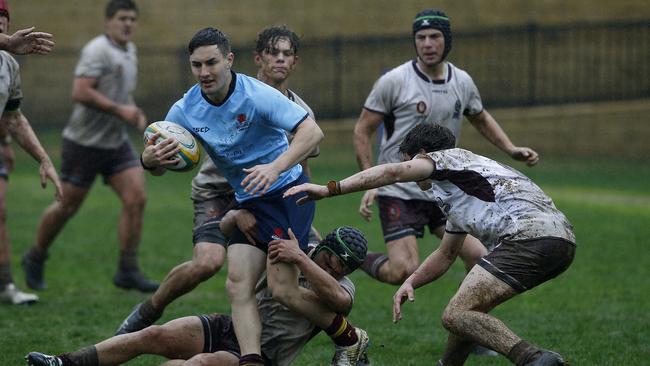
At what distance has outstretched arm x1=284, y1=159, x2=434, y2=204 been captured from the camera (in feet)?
17.4

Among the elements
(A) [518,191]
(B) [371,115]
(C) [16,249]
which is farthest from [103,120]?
(A) [518,191]

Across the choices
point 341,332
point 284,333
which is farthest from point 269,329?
point 341,332

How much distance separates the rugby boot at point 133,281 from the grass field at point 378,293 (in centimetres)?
9

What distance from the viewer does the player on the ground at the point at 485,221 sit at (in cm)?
530

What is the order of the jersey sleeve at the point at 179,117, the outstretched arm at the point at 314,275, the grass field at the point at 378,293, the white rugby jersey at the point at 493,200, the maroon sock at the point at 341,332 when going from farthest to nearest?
1. the grass field at the point at 378,293
2. the jersey sleeve at the point at 179,117
3. the maroon sock at the point at 341,332
4. the outstretched arm at the point at 314,275
5. the white rugby jersey at the point at 493,200

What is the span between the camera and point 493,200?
5500 millimetres

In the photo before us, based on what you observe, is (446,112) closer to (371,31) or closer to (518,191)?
(518,191)

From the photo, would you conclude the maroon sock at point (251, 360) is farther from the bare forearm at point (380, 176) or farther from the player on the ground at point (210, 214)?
the player on the ground at point (210, 214)

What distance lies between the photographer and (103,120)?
9539mm

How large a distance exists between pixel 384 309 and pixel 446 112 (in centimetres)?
171

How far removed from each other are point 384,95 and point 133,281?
115 inches

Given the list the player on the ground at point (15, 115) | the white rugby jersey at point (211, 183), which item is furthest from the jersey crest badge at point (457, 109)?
the player on the ground at point (15, 115)

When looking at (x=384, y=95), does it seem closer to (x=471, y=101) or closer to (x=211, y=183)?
(x=471, y=101)

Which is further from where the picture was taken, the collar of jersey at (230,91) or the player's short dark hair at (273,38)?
the player's short dark hair at (273,38)
